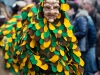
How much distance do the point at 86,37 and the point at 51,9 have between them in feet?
6.97

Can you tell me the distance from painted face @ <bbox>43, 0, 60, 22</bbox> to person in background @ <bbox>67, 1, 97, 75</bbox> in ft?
6.41

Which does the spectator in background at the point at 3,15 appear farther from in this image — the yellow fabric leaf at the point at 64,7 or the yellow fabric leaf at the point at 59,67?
the yellow fabric leaf at the point at 59,67

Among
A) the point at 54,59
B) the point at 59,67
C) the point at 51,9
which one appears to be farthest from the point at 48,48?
the point at 51,9

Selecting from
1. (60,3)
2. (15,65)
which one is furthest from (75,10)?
(60,3)

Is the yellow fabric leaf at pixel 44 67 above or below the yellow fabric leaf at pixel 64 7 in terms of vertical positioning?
below

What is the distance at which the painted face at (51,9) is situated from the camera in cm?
410

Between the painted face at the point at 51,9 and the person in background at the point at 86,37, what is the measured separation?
6.41 ft

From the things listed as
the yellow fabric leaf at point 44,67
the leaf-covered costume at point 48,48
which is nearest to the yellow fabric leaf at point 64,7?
the leaf-covered costume at point 48,48

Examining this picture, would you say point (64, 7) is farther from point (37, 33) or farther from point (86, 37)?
point (86, 37)

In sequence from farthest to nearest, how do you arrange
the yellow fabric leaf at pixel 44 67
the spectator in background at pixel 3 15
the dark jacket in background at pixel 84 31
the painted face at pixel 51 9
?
1. the dark jacket in background at pixel 84 31
2. the spectator in background at pixel 3 15
3. the painted face at pixel 51 9
4. the yellow fabric leaf at pixel 44 67

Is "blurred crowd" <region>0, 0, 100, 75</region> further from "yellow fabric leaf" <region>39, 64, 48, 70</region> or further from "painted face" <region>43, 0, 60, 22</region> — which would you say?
"yellow fabric leaf" <region>39, 64, 48, 70</region>

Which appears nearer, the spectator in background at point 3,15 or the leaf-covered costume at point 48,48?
the leaf-covered costume at point 48,48

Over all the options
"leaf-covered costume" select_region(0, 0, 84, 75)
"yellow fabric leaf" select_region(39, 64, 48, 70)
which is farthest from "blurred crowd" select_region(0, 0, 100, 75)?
"yellow fabric leaf" select_region(39, 64, 48, 70)

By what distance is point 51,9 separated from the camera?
13.5ft
